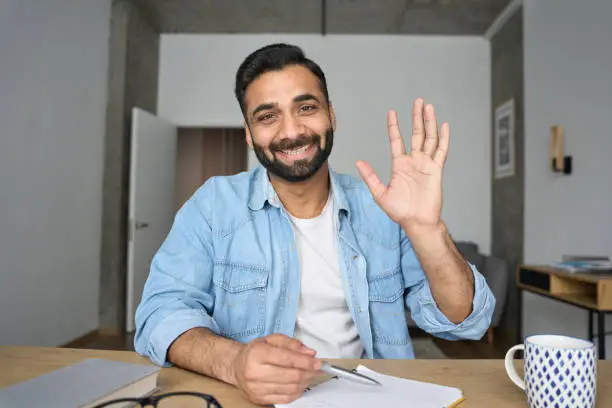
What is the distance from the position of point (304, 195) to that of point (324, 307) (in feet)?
0.98

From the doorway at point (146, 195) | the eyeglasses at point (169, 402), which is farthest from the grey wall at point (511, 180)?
the eyeglasses at point (169, 402)

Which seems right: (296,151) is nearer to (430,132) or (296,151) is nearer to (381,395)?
(430,132)

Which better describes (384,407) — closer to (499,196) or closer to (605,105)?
(605,105)

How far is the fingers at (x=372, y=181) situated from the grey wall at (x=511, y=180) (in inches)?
135

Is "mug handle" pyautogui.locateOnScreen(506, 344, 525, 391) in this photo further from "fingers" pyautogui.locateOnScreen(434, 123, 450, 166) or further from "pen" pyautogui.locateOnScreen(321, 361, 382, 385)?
"fingers" pyautogui.locateOnScreen(434, 123, 450, 166)

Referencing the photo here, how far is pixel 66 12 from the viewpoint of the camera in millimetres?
3447

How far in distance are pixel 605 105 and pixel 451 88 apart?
2446mm

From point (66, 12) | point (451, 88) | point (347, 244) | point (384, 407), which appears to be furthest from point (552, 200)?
point (66, 12)

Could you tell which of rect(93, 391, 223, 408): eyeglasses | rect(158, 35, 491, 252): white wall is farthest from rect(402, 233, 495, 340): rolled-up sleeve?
rect(158, 35, 491, 252): white wall

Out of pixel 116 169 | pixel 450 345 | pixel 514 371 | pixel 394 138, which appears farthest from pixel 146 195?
pixel 514 371

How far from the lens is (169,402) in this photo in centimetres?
66

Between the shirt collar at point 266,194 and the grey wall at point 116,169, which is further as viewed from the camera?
the grey wall at point 116,169

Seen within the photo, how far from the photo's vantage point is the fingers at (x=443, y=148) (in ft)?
3.05

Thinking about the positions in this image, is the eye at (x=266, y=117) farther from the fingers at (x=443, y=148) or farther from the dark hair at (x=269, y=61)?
the fingers at (x=443, y=148)
